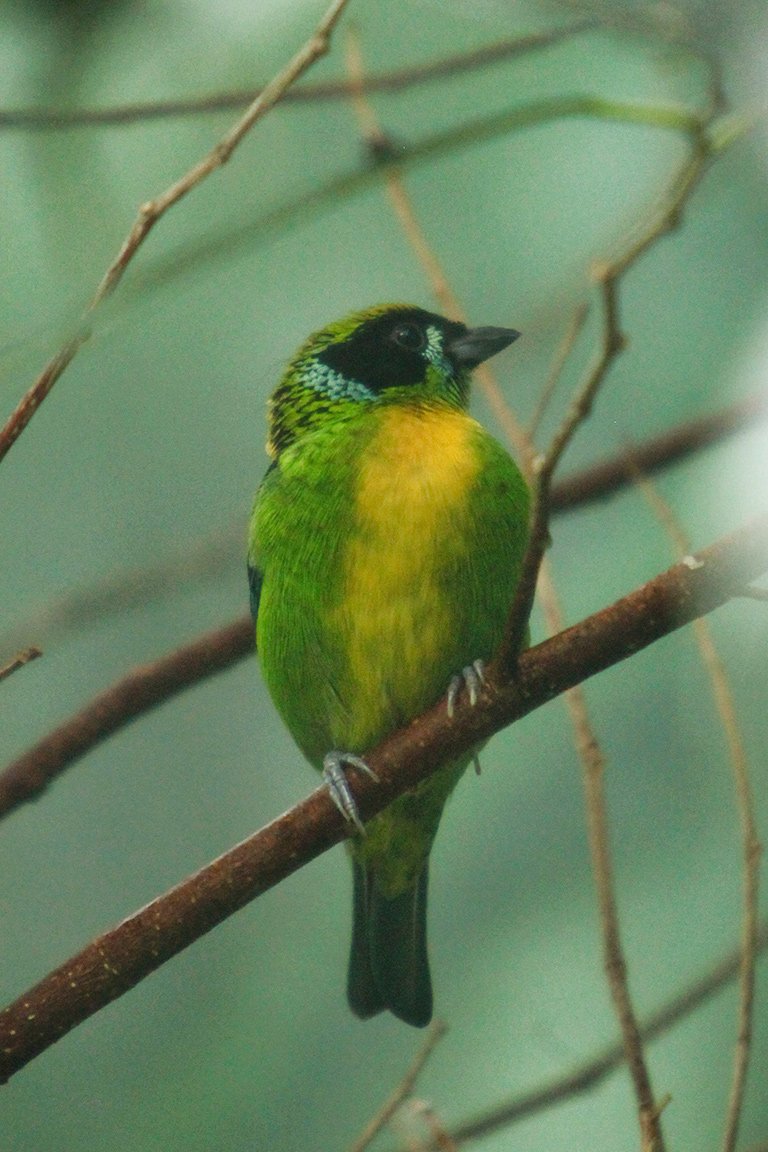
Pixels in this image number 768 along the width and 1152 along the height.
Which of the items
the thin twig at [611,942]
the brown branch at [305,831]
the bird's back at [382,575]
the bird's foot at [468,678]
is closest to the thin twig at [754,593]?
the brown branch at [305,831]

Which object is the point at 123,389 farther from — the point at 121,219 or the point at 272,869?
the point at 272,869

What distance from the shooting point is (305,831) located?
5.97 ft

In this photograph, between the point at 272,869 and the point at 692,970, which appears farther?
the point at 692,970

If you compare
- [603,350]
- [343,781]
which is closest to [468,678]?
[343,781]

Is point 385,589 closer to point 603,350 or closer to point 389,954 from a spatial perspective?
point 389,954

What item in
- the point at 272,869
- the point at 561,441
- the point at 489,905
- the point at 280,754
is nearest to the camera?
the point at 561,441

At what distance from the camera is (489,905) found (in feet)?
11.1

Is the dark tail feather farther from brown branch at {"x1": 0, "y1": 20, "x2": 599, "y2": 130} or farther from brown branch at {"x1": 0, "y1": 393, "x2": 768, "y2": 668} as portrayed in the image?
brown branch at {"x1": 0, "y1": 20, "x2": 599, "y2": 130}

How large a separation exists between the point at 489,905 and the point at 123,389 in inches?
69.5

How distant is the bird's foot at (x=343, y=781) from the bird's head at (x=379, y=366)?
0.78m

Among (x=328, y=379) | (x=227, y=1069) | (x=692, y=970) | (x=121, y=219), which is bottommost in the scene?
(x=692, y=970)

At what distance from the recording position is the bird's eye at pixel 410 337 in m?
2.86

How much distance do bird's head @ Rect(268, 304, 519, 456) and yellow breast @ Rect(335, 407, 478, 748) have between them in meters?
0.33

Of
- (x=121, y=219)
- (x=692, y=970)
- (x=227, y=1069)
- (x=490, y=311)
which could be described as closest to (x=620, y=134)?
(x=490, y=311)
